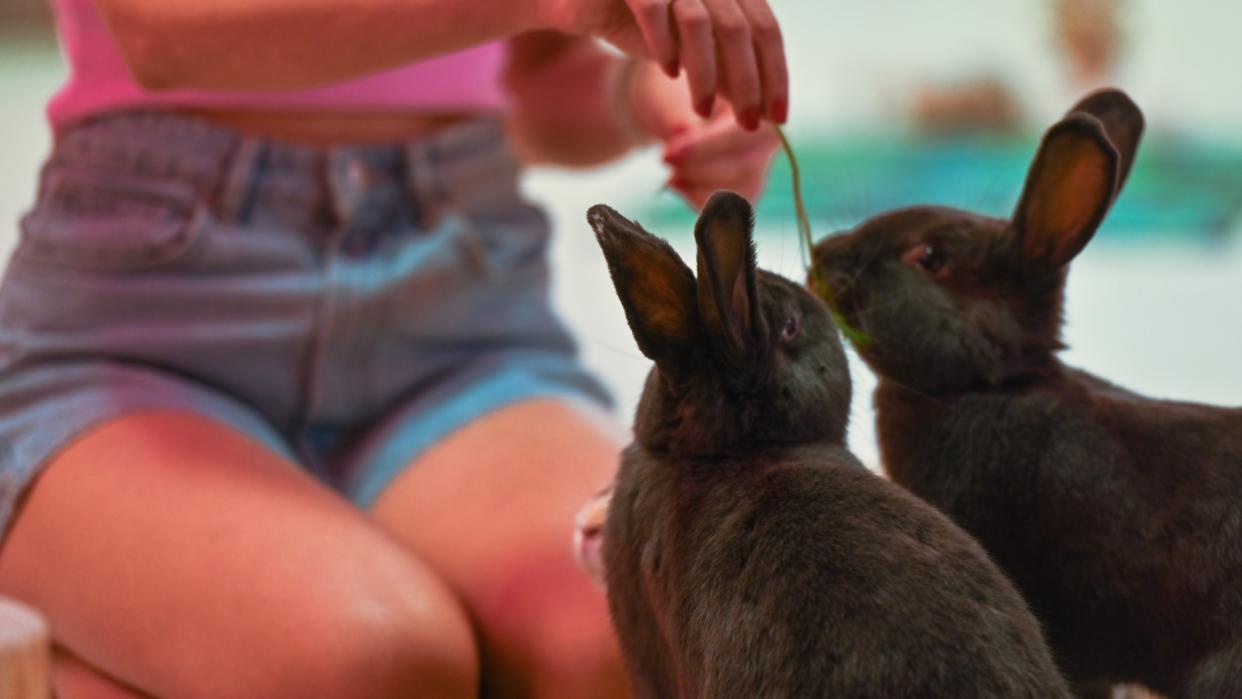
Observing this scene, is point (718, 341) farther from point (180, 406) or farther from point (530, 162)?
point (530, 162)

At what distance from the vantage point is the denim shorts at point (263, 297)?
98 cm

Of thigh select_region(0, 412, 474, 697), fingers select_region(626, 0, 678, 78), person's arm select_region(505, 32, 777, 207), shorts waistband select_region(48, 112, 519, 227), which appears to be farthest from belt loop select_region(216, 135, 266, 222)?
fingers select_region(626, 0, 678, 78)

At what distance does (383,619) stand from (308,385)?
28 cm

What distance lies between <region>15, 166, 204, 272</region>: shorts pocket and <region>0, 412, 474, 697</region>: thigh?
0.13 meters

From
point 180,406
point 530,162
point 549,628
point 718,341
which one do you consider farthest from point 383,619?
point 530,162

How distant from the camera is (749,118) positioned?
724 mm

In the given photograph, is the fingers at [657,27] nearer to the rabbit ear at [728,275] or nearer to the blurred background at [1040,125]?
the rabbit ear at [728,275]

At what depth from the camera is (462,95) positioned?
115 cm

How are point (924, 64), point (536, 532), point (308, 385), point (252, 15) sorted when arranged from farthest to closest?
point (924, 64) < point (308, 385) < point (536, 532) < point (252, 15)

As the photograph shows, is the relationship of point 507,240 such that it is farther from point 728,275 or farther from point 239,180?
point 728,275

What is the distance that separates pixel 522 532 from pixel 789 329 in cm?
38

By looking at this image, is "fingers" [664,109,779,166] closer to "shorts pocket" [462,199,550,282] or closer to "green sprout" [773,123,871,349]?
"green sprout" [773,123,871,349]

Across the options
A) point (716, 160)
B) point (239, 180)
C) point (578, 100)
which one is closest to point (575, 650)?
point (716, 160)

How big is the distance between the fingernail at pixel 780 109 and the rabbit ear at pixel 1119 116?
17 cm
